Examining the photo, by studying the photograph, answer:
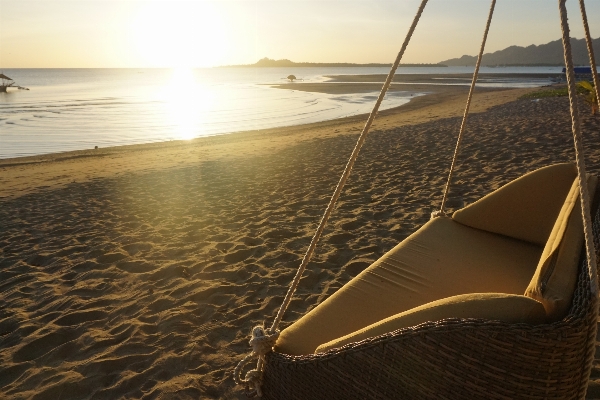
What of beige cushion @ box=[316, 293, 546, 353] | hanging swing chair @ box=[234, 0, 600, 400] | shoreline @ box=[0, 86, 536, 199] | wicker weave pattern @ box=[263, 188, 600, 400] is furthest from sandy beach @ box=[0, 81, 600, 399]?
beige cushion @ box=[316, 293, 546, 353]

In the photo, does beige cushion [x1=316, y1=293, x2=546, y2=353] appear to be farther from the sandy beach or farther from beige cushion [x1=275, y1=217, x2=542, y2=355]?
the sandy beach

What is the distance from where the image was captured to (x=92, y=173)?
9.10m

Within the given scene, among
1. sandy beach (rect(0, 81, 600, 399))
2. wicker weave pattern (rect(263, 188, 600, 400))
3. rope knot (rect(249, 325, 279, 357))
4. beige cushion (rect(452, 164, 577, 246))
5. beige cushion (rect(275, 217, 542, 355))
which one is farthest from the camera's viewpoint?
beige cushion (rect(452, 164, 577, 246))

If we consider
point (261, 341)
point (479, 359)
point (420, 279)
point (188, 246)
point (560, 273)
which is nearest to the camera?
point (479, 359)

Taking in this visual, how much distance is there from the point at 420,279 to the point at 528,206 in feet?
3.77

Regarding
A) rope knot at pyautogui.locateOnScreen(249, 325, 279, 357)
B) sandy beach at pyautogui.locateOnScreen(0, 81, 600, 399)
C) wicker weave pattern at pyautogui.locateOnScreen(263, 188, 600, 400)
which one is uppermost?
wicker weave pattern at pyautogui.locateOnScreen(263, 188, 600, 400)

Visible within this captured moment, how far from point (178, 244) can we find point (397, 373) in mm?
3582

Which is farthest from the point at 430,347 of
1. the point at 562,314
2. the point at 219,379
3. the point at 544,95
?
the point at 544,95

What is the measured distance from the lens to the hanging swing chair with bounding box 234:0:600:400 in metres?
1.21

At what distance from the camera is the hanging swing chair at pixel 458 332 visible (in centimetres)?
121

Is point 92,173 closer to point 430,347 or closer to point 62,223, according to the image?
point 62,223

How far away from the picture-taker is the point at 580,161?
1433mm

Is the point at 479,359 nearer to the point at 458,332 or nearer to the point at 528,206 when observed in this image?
the point at 458,332

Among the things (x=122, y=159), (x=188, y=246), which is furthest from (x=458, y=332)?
(x=122, y=159)
